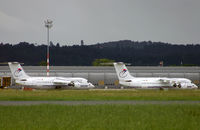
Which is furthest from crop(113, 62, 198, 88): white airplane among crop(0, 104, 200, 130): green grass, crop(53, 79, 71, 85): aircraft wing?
crop(0, 104, 200, 130): green grass

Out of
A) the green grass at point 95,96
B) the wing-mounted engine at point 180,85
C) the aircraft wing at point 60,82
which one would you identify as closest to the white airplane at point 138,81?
the wing-mounted engine at point 180,85

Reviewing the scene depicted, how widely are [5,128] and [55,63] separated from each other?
492 feet

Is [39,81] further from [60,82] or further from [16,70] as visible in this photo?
[16,70]

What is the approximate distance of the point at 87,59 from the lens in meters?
186

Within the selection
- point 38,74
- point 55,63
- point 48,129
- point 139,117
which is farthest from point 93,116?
point 55,63

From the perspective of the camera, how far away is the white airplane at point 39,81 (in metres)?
58.4

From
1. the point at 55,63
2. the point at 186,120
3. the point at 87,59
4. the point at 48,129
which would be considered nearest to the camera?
the point at 48,129

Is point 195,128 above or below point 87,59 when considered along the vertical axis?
below

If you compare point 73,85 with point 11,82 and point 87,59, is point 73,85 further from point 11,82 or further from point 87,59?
point 87,59

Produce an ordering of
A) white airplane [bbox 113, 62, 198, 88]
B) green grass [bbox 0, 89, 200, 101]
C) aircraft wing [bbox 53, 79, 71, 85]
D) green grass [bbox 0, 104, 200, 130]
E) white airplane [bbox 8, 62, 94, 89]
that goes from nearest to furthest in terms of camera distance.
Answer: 1. green grass [bbox 0, 104, 200, 130]
2. green grass [bbox 0, 89, 200, 101]
3. white airplane [bbox 8, 62, 94, 89]
4. white airplane [bbox 113, 62, 198, 88]
5. aircraft wing [bbox 53, 79, 71, 85]

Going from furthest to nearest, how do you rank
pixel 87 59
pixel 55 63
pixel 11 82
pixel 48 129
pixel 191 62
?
pixel 87 59 → pixel 191 62 → pixel 55 63 → pixel 11 82 → pixel 48 129

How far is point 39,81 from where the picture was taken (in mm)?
58656

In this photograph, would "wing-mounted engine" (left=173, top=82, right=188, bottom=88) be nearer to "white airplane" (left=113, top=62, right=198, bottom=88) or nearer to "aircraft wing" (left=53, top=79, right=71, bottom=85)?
"white airplane" (left=113, top=62, right=198, bottom=88)

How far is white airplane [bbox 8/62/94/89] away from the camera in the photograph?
58.4 metres
